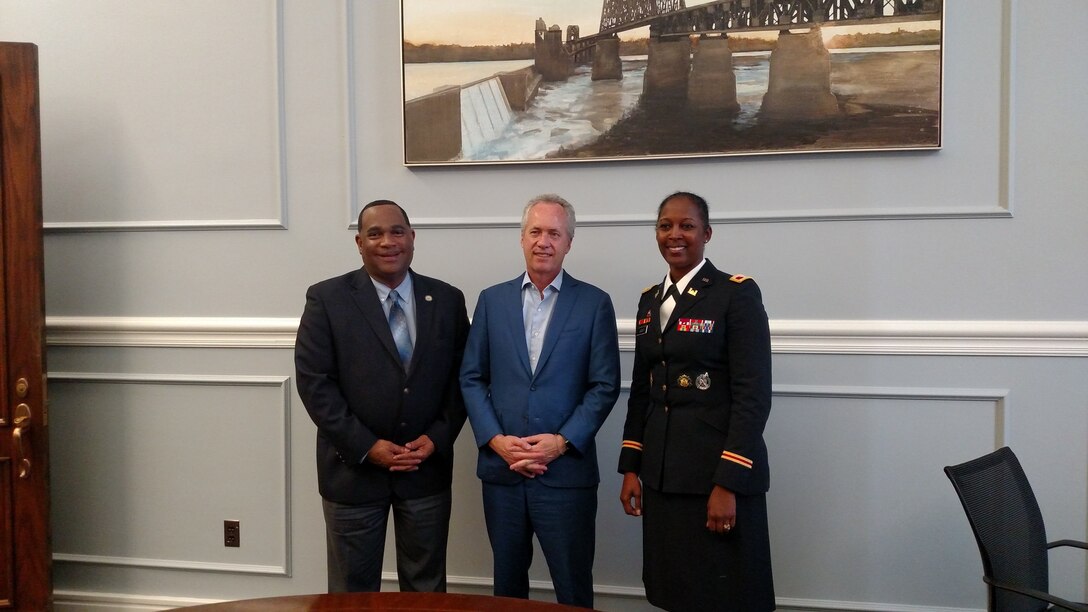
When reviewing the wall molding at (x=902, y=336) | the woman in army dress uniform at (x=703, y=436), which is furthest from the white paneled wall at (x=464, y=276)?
the woman in army dress uniform at (x=703, y=436)

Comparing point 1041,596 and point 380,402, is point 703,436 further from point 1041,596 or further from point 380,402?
point 380,402

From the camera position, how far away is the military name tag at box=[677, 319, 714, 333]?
1.88m

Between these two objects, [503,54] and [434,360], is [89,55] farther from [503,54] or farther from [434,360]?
[434,360]

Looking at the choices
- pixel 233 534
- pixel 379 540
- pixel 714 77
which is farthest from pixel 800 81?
pixel 233 534

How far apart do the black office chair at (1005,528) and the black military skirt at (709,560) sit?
1.54ft

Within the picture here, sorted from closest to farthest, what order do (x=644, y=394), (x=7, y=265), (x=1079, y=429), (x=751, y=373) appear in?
(x=751, y=373)
(x=644, y=394)
(x=1079, y=429)
(x=7, y=265)

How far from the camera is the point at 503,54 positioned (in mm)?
2607

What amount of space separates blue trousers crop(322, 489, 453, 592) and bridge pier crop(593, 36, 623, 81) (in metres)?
1.46

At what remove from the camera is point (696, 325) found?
1.89 metres

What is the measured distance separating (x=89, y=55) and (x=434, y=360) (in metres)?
1.92

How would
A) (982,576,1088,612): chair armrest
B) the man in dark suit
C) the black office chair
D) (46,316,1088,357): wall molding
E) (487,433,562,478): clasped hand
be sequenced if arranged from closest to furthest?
1. (982,576,1088,612): chair armrest
2. the black office chair
3. (487,433,562,478): clasped hand
4. the man in dark suit
5. (46,316,1088,357): wall molding

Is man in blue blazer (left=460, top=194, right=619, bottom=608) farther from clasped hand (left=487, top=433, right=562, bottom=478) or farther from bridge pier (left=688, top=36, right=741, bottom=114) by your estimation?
bridge pier (left=688, top=36, right=741, bottom=114)

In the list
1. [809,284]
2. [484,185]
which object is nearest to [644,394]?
[809,284]

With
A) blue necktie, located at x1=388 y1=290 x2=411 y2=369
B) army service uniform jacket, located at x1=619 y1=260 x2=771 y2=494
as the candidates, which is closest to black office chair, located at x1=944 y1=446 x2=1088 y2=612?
army service uniform jacket, located at x1=619 y1=260 x2=771 y2=494
